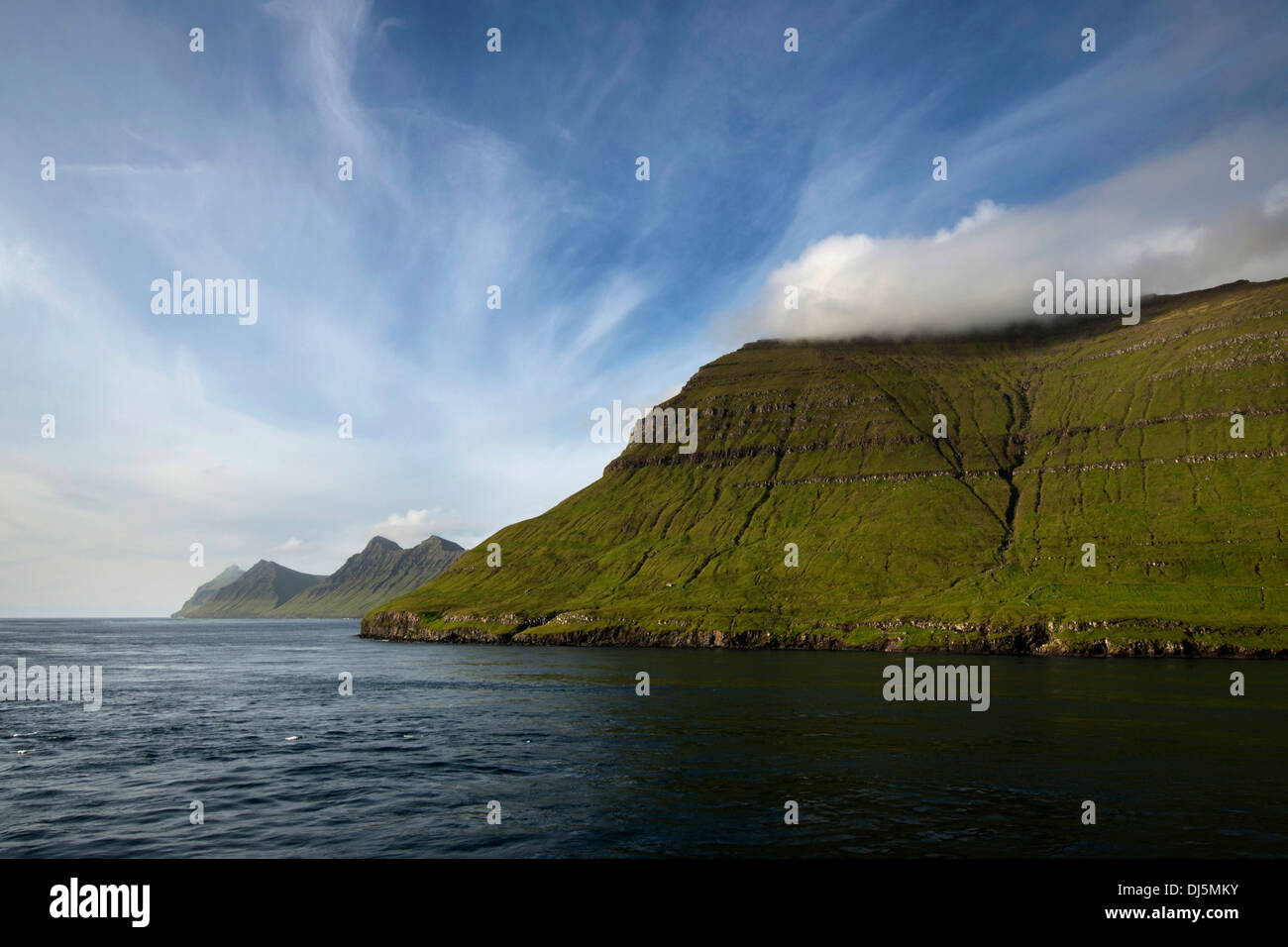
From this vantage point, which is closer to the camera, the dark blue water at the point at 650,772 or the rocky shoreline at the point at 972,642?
the dark blue water at the point at 650,772

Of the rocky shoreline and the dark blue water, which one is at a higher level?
the dark blue water

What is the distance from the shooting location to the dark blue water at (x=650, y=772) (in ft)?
107

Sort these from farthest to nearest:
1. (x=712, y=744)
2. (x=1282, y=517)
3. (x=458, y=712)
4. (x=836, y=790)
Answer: (x=1282, y=517), (x=458, y=712), (x=712, y=744), (x=836, y=790)

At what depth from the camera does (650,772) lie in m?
46.8

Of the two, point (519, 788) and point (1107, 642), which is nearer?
point (519, 788)

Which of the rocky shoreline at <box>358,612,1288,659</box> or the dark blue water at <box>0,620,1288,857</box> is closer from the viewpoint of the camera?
the dark blue water at <box>0,620,1288,857</box>

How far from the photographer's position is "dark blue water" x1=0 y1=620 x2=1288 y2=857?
32.6 meters

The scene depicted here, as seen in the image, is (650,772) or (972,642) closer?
(650,772)

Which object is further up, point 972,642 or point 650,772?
point 650,772

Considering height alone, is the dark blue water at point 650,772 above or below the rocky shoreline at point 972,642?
above

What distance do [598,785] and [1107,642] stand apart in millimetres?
141015

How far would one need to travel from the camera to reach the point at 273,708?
77.6m
